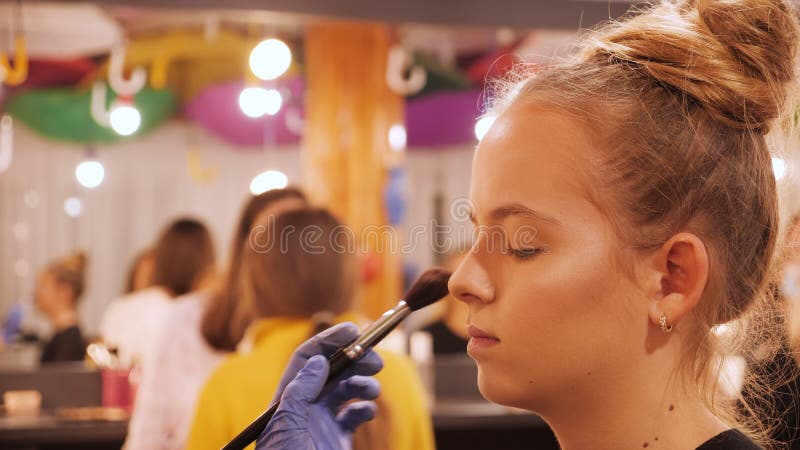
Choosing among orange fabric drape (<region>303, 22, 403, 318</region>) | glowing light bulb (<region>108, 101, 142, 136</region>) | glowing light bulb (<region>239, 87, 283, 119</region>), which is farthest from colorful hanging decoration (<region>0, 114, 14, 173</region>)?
orange fabric drape (<region>303, 22, 403, 318</region>)

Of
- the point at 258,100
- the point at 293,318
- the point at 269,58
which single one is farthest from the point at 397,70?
the point at 293,318

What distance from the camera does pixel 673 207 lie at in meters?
0.81

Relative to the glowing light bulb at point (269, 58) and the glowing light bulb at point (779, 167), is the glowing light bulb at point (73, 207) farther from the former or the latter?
the glowing light bulb at point (779, 167)

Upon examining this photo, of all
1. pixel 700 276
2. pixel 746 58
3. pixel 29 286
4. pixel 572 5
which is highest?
pixel 572 5

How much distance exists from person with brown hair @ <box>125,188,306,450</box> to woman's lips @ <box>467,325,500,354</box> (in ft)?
4.29

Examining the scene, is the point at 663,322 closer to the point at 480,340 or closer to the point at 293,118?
the point at 480,340

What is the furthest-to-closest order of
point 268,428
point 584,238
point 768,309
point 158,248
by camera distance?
point 158,248, point 768,309, point 268,428, point 584,238

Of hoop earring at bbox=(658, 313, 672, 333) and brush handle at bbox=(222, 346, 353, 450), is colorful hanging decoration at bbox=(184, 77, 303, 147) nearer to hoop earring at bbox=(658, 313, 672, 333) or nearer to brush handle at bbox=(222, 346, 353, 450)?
brush handle at bbox=(222, 346, 353, 450)

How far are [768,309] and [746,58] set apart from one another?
1.10 feet

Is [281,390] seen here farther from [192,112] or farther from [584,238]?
[192,112]

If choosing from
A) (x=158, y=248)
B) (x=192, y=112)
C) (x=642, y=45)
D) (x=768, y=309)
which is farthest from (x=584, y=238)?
(x=192, y=112)

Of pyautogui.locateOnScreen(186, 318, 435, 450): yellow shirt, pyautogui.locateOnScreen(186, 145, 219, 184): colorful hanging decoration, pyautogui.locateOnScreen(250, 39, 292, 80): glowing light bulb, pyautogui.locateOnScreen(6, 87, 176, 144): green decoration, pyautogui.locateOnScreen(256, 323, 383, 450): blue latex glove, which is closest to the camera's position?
pyautogui.locateOnScreen(256, 323, 383, 450): blue latex glove

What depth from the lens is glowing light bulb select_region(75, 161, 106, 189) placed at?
18.1ft

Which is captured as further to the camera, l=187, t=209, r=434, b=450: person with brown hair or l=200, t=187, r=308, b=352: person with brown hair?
l=200, t=187, r=308, b=352: person with brown hair
